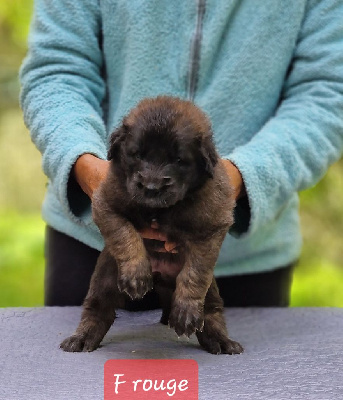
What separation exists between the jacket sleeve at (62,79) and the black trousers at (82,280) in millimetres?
375

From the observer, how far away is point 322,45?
265cm

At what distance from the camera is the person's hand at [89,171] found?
2.17m

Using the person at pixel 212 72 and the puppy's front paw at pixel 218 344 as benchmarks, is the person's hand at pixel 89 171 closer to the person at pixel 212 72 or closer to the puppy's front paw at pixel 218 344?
the person at pixel 212 72

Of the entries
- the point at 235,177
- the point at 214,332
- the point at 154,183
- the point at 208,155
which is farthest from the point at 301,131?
the point at 154,183

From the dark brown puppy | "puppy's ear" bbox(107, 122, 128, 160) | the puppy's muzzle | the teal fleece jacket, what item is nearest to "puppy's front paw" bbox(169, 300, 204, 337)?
the dark brown puppy

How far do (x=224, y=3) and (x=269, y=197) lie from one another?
71cm

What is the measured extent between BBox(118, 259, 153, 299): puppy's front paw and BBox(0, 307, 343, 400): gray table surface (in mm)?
192

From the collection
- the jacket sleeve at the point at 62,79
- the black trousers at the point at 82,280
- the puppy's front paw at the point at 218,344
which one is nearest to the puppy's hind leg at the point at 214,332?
the puppy's front paw at the point at 218,344

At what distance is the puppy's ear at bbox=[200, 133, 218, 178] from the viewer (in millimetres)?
1930

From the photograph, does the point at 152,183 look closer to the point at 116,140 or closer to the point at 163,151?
the point at 163,151

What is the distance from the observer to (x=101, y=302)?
214 cm

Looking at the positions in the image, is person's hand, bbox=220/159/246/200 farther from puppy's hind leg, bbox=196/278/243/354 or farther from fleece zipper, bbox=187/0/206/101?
fleece zipper, bbox=187/0/206/101

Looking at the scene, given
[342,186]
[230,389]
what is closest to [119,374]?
[230,389]

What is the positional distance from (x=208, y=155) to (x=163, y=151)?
0.50ft
